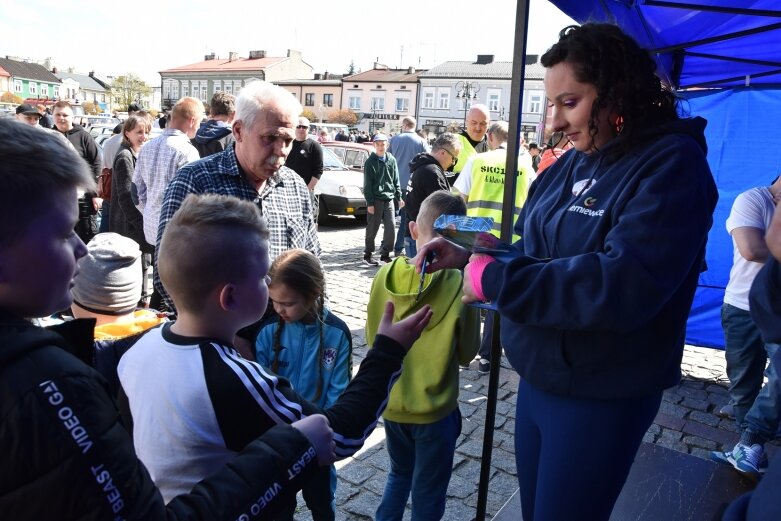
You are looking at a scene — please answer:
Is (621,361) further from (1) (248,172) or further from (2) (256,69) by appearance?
(2) (256,69)

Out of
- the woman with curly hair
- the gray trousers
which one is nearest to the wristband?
the woman with curly hair

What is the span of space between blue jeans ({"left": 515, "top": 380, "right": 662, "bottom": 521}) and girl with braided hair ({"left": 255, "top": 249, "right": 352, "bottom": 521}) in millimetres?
868

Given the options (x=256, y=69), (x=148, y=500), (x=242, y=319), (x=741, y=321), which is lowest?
(x=741, y=321)

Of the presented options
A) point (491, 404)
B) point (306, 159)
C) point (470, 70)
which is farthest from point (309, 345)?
point (470, 70)

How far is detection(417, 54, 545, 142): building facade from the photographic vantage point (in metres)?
55.2

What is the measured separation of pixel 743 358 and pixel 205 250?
3.61 meters

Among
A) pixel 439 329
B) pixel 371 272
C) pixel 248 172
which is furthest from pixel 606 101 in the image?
A: pixel 371 272

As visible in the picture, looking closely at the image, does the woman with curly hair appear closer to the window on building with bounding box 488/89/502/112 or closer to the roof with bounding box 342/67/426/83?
the window on building with bounding box 488/89/502/112

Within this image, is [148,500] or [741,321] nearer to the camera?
[148,500]

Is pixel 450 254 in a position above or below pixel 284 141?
below

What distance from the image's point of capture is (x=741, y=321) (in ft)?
11.7

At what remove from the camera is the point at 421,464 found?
241cm

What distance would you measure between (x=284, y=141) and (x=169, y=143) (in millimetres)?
2678

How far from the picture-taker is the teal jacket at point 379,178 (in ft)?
27.9
